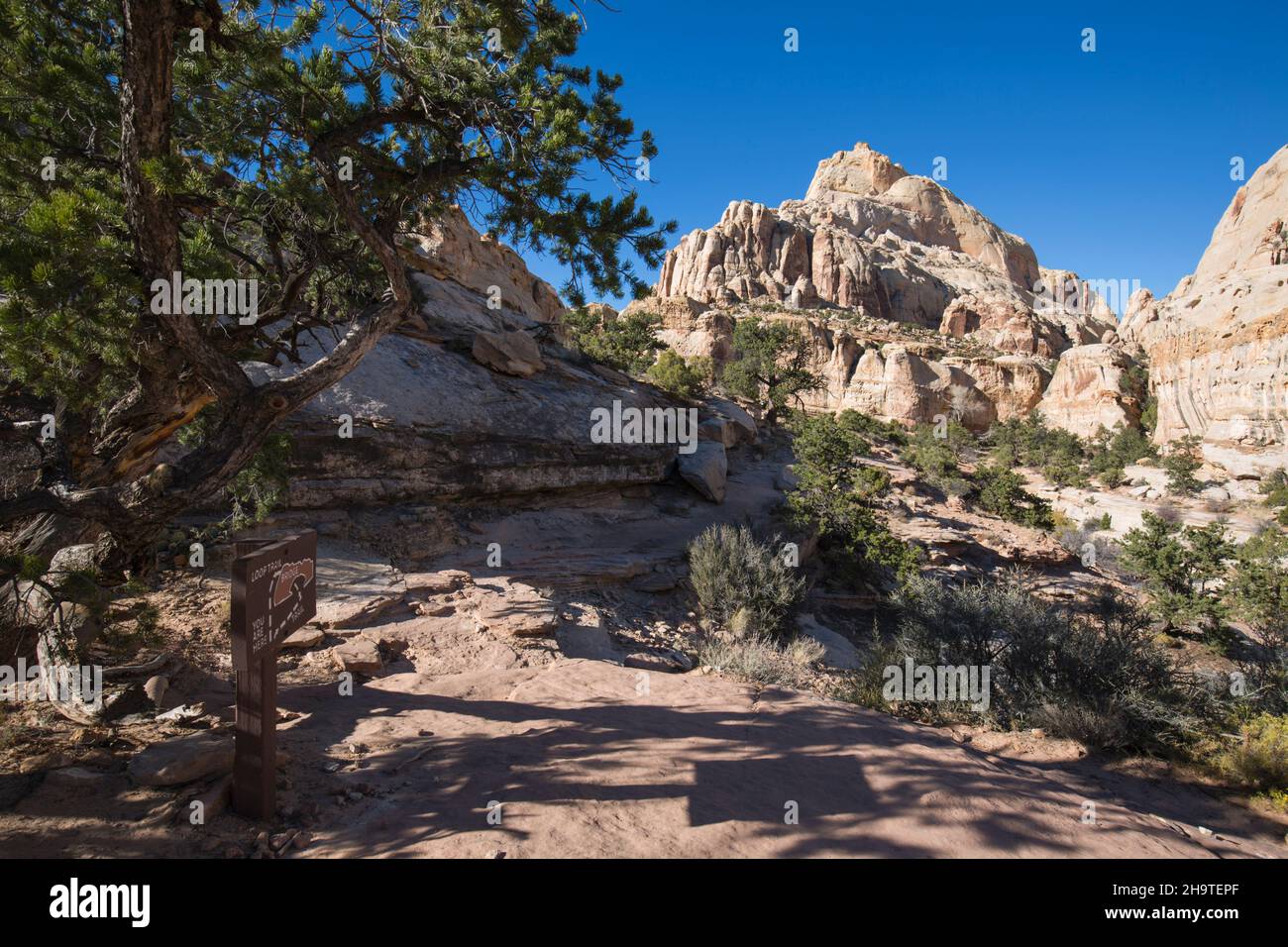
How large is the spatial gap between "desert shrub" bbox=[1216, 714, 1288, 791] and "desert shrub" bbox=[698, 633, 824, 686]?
388 centimetres

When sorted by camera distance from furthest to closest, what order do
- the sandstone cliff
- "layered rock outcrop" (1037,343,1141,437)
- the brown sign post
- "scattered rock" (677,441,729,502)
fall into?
the sandstone cliff → "layered rock outcrop" (1037,343,1141,437) → "scattered rock" (677,441,729,502) → the brown sign post

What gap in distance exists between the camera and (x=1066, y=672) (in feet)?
20.2

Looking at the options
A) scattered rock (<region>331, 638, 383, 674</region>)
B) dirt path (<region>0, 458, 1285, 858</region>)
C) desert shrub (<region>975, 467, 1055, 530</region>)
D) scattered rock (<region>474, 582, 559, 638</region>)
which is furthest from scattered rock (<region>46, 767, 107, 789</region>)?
desert shrub (<region>975, 467, 1055, 530</region>)

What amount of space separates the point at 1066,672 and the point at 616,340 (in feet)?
72.5

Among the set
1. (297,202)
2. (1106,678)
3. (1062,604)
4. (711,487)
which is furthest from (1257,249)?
(297,202)

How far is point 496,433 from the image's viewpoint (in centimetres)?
1130

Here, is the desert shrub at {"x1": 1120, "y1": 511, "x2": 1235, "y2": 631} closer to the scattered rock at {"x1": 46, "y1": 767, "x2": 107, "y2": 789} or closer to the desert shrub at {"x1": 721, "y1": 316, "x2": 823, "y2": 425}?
the desert shrub at {"x1": 721, "y1": 316, "x2": 823, "y2": 425}

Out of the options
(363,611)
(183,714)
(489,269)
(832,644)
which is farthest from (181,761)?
(489,269)

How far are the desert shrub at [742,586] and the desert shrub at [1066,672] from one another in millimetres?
2291

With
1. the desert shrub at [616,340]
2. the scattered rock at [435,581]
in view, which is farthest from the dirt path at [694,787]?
the desert shrub at [616,340]

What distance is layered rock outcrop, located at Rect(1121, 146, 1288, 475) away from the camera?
106 ft

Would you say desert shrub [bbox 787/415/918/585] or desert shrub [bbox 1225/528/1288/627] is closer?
desert shrub [bbox 1225/528/1288/627]

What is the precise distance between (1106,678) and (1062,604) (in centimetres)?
839
